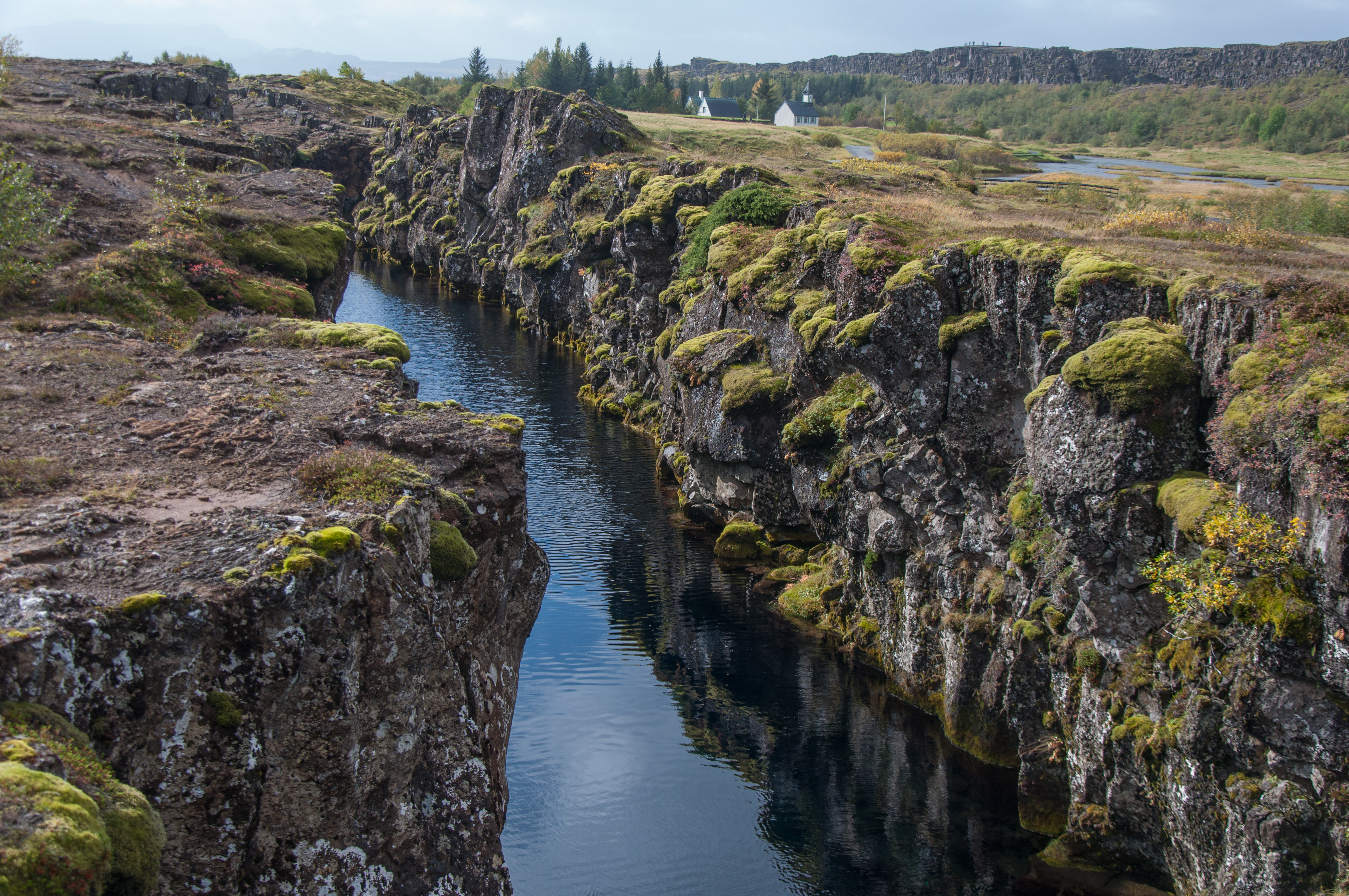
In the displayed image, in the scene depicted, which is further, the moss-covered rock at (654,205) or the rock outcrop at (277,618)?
the moss-covered rock at (654,205)

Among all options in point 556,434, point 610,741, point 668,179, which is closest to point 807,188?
point 668,179

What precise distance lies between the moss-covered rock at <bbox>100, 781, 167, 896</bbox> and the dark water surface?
14240 mm

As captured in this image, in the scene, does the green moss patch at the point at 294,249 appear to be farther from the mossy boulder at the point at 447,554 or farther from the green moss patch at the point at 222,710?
the green moss patch at the point at 222,710

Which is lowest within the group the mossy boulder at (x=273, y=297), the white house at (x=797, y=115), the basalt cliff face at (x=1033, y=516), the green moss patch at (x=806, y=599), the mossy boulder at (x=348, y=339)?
the green moss patch at (x=806, y=599)

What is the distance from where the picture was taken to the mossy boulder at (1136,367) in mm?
24484

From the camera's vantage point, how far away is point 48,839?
32.8ft

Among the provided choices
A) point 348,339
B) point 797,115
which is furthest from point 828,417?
point 797,115

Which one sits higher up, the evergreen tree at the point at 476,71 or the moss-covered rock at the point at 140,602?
the evergreen tree at the point at 476,71

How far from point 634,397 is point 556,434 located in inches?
286

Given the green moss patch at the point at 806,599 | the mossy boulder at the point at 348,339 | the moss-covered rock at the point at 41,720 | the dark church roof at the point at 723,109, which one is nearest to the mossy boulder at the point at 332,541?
the moss-covered rock at the point at 41,720

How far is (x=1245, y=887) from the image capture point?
2106cm

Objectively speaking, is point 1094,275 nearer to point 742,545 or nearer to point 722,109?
point 742,545

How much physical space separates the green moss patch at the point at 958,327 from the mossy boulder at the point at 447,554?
2068 cm

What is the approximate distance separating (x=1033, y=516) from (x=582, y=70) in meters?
163
